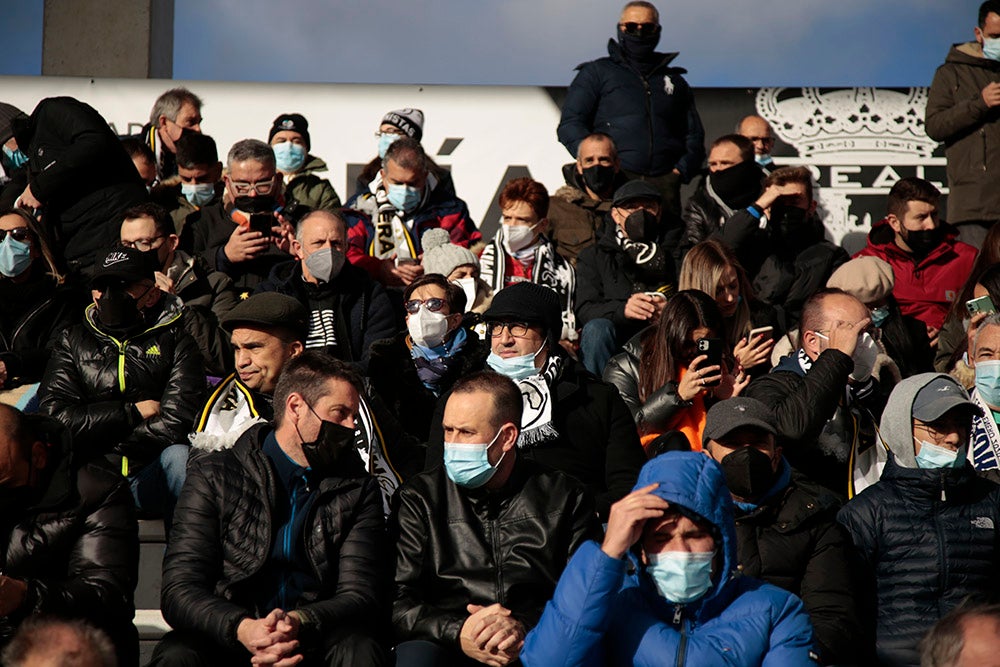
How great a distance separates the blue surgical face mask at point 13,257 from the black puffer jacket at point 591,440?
118 inches

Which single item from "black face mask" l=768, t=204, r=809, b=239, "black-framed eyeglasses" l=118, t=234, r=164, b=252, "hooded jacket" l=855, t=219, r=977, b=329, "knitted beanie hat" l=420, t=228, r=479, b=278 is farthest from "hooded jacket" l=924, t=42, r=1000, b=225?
"black-framed eyeglasses" l=118, t=234, r=164, b=252

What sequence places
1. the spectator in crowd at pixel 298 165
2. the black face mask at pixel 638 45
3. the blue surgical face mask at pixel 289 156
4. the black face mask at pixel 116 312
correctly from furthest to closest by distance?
1. the black face mask at pixel 638 45
2. the blue surgical face mask at pixel 289 156
3. the spectator in crowd at pixel 298 165
4. the black face mask at pixel 116 312

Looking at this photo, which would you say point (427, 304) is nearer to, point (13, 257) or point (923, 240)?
point (13, 257)

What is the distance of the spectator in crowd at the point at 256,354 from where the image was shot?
600 centimetres

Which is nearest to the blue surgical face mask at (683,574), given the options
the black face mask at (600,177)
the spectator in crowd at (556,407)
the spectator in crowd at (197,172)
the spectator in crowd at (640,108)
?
the spectator in crowd at (556,407)

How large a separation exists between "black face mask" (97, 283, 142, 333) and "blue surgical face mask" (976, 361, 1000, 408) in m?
4.14

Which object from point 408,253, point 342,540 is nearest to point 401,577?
point 342,540

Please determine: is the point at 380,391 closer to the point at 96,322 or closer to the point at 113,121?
the point at 96,322

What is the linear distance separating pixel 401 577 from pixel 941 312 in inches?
211

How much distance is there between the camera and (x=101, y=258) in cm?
689

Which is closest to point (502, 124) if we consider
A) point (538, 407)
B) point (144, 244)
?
point (144, 244)

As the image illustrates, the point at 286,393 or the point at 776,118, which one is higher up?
the point at 776,118

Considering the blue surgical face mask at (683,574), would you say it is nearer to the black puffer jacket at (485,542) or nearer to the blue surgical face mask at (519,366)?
the black puffer jacket at (485,542)

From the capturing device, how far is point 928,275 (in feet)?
29.7
